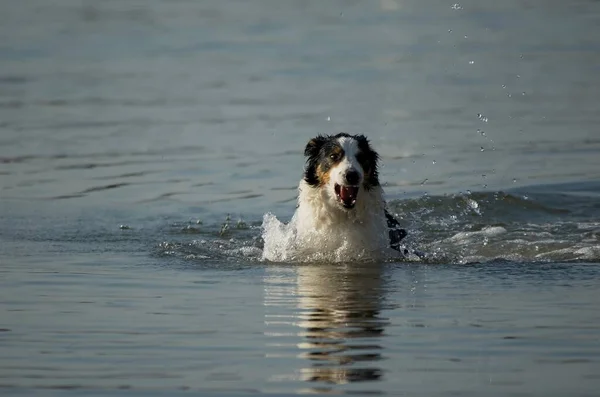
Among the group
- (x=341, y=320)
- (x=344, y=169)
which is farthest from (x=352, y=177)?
Result: (x=341, y=320)

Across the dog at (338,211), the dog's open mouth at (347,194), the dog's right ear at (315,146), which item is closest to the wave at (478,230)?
the dog at (338,211)

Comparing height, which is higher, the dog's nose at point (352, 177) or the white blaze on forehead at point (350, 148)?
the white blaze on forehead at point (350, 148)

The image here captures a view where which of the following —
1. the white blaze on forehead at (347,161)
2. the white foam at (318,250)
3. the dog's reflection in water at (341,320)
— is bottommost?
the dog's reflection in water at (341,320)

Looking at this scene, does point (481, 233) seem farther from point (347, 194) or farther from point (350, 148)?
point (350, 148)

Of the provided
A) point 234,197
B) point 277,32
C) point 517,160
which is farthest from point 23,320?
point 277,32

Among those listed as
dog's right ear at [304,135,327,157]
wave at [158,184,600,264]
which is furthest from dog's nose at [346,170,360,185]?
wave at [158,184,600,264]

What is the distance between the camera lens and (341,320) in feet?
28.8

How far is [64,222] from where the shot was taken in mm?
13492

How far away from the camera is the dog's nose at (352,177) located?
36.7 feet

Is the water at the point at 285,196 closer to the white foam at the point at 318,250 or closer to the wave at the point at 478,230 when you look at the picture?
the wave at the point at 478,230

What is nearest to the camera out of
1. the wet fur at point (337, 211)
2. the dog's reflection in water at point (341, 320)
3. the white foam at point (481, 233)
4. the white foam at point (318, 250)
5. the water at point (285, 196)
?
the dog's reflection in water at point (341, 320)

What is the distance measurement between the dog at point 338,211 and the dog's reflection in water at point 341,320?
26 centimetres

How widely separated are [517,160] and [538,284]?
6.90 meters

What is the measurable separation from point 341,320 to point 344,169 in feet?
8.64
